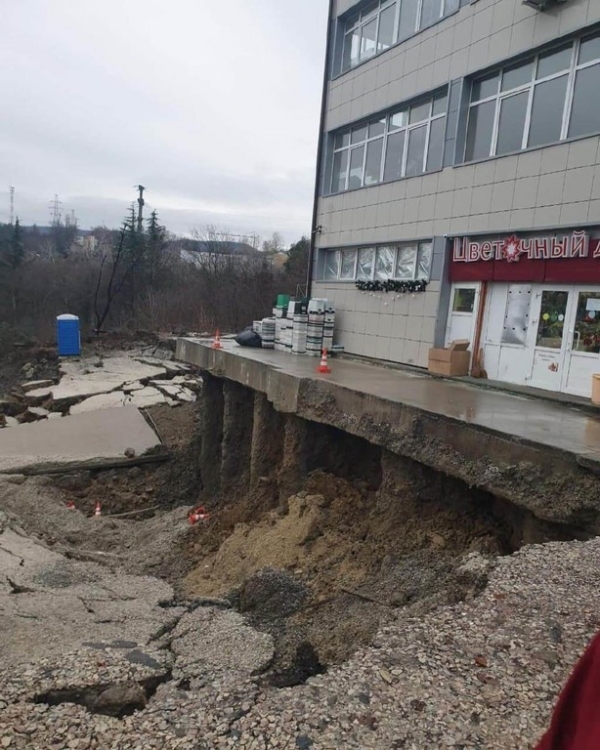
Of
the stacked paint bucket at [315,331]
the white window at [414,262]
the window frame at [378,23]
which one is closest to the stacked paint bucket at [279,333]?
the stacked paint bucket at [315,331]

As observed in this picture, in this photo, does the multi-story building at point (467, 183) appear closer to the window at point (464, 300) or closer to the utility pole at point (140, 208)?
the window at point (464, 300)

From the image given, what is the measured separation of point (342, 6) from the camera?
49.4 ft

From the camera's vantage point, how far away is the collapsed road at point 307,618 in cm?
305

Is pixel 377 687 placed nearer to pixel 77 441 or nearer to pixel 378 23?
pixel 77 441

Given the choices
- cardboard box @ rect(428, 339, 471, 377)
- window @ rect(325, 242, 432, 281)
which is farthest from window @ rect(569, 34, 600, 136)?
cardboard box @ rect(428, 339, 471, 377)

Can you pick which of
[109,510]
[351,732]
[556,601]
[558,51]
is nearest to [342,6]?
[558,51]

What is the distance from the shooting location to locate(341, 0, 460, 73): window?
12.3 metres

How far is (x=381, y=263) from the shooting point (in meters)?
14.0

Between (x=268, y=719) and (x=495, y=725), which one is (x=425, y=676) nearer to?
(x=495, y=725)

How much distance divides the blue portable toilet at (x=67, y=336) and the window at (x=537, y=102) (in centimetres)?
1708

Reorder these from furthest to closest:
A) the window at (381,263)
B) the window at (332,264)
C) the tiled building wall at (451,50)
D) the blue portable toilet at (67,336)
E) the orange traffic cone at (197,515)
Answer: the blue portable toilet at (67,336)
the window at (332,264)
the window at (381,263)
the tiled building wall at (451,50)
the orange traffic cone at (197,515)

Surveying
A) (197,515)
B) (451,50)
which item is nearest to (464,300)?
(451,50)

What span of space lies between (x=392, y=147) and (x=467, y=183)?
321cm

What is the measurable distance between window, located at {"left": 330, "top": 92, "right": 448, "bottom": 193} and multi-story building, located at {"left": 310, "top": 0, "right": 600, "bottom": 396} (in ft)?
0.15
